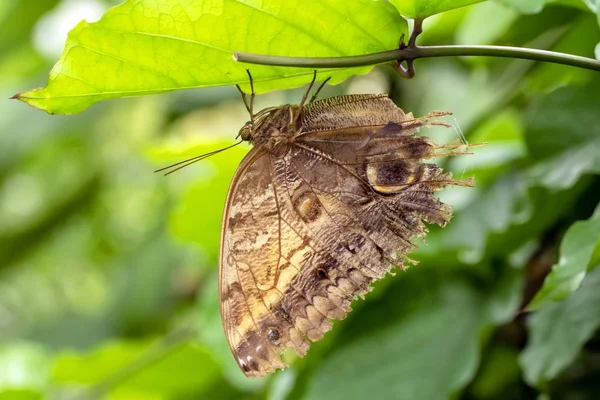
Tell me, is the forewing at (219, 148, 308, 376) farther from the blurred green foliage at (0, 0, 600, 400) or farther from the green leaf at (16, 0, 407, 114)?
the blurred green foliage at (0, 0, 600, 400)

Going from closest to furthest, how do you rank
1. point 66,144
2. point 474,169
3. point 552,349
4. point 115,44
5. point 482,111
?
point 115,44, point 552,349, point 474,169, point 482,111, point 66,144

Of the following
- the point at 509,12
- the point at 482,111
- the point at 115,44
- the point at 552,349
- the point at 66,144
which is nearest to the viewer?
the point at 115,44

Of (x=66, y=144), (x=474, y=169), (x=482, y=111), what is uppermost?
(x=66, y=144)

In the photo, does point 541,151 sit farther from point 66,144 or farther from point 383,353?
point 66,144

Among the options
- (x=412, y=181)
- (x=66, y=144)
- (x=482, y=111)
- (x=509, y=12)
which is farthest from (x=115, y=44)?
(x=66, y=144)

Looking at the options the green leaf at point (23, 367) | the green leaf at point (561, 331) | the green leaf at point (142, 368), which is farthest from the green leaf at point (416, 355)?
the green leaf at point (23, 367)

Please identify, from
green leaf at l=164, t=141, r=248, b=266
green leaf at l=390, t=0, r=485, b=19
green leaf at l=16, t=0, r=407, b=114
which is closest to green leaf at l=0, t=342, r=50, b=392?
green leaf at l=164, t=141, r=248, b=266
